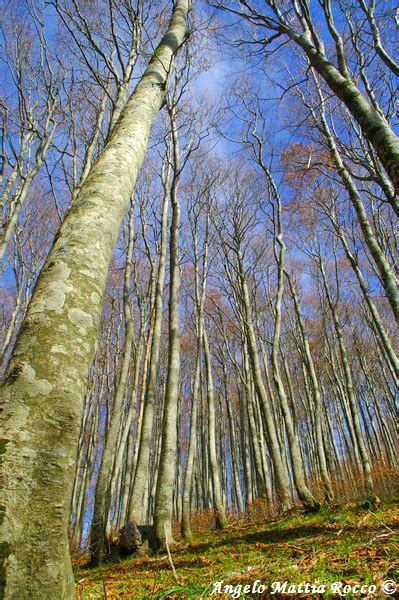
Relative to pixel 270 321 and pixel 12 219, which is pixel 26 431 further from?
pixel 270 321

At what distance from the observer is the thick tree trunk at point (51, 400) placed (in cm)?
86

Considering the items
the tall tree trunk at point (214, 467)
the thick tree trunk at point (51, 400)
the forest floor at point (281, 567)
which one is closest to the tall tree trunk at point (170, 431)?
the forest floor at point (281, 567)

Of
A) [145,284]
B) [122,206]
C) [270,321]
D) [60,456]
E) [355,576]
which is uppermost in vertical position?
[145,284]

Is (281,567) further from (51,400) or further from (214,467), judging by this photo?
(214,467)

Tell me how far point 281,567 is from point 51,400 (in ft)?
5.50

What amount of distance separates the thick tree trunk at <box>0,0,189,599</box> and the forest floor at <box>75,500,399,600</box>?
0.19 meters

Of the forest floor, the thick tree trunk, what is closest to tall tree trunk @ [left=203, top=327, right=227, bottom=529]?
the forest floor

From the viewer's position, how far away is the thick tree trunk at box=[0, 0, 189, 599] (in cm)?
86

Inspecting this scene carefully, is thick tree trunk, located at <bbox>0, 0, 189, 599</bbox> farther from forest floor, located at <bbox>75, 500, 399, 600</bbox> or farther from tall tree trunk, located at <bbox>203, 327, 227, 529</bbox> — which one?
tall tree trunk, located at <bbox>203, 327, 227, 529</bbox>

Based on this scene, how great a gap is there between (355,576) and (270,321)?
1454 centimetres

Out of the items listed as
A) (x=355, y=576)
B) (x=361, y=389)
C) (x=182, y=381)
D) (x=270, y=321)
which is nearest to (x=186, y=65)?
(x=355, y=576)

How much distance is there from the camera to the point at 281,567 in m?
1.81

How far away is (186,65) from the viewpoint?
23.1 feet

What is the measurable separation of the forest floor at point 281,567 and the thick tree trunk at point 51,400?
0.61 feet
